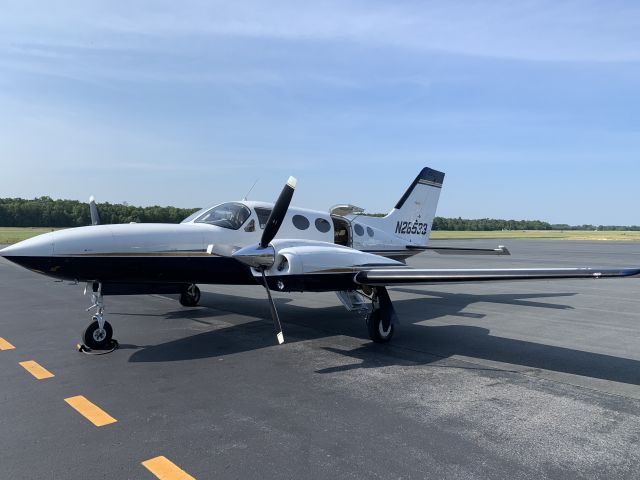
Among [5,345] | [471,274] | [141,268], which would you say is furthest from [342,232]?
[5,345]

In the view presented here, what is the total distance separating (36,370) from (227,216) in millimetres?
4713

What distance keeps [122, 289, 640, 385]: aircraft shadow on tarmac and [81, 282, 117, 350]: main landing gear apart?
35 cm

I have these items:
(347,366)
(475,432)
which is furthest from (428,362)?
(475,432)

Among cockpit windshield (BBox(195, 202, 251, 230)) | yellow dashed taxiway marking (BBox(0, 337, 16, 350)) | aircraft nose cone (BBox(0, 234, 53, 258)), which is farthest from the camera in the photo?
cockpit windshield (BBox(195, 202, 251, 230))

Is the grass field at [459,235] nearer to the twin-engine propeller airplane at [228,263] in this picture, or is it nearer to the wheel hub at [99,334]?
the twin-engine propeller airplane at [228,263]

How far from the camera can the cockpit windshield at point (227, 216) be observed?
388 inches

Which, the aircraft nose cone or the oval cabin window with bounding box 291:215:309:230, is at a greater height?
the oval cabin window with bounding box 291:215:309:230

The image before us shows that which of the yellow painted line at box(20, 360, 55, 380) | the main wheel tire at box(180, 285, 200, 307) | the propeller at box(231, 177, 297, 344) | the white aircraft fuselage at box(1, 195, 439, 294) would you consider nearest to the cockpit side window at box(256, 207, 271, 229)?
the white aircraft fuselage at box(1, 195, 439, 294)

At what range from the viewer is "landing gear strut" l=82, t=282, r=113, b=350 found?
25.5ft

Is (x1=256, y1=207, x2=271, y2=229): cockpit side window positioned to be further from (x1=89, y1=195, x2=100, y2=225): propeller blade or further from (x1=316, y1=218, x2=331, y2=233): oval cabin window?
(x1=89, y1=195, x2=100, y2=225): propeller blade

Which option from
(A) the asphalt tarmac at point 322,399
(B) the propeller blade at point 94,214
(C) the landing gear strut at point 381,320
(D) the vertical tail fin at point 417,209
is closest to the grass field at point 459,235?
(B) the propeller blade at point 94,214

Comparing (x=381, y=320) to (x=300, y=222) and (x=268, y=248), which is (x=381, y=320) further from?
(x=300, y=222)

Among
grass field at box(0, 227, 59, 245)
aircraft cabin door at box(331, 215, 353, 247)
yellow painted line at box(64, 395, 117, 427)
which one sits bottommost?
grass field at box(0, 227, 59, 245)

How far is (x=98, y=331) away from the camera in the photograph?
7.86m
